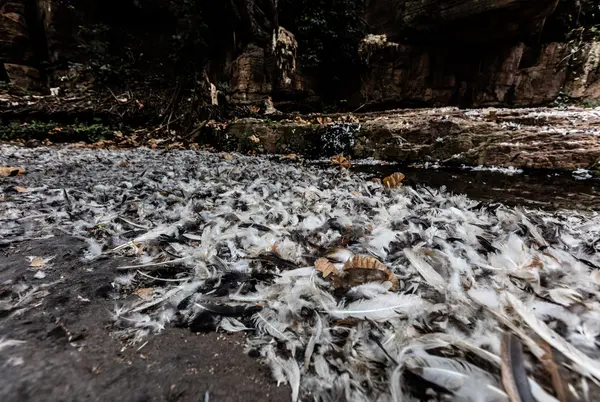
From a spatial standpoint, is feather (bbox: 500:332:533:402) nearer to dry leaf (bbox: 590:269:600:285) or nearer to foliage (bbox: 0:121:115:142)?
dry leaf (bbox: 590:269:600:285)

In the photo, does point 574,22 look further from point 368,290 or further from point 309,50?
point 368,290

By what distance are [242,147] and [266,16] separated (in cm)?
681

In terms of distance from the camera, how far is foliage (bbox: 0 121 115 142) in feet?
27.2

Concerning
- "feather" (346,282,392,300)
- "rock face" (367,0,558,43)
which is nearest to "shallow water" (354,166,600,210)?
"feather" (346,282,392,300)

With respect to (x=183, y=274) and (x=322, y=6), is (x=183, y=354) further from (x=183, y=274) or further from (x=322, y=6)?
(x=322, y=6)

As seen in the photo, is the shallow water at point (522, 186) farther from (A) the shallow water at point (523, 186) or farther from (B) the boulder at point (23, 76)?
(B) the boulder at point (23, 76)

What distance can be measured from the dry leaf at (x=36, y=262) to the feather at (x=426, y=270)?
1.81 meters

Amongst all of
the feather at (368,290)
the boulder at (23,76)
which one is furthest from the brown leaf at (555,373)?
the boulder at (23,76)

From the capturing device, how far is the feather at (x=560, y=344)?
0.65 m

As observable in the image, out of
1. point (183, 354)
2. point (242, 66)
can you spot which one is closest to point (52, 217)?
point (183, 354)

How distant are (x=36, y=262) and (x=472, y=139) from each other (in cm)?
479

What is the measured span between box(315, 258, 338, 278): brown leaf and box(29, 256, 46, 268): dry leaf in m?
1.36

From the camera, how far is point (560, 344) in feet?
2.37

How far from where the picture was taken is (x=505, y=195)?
289 cm
